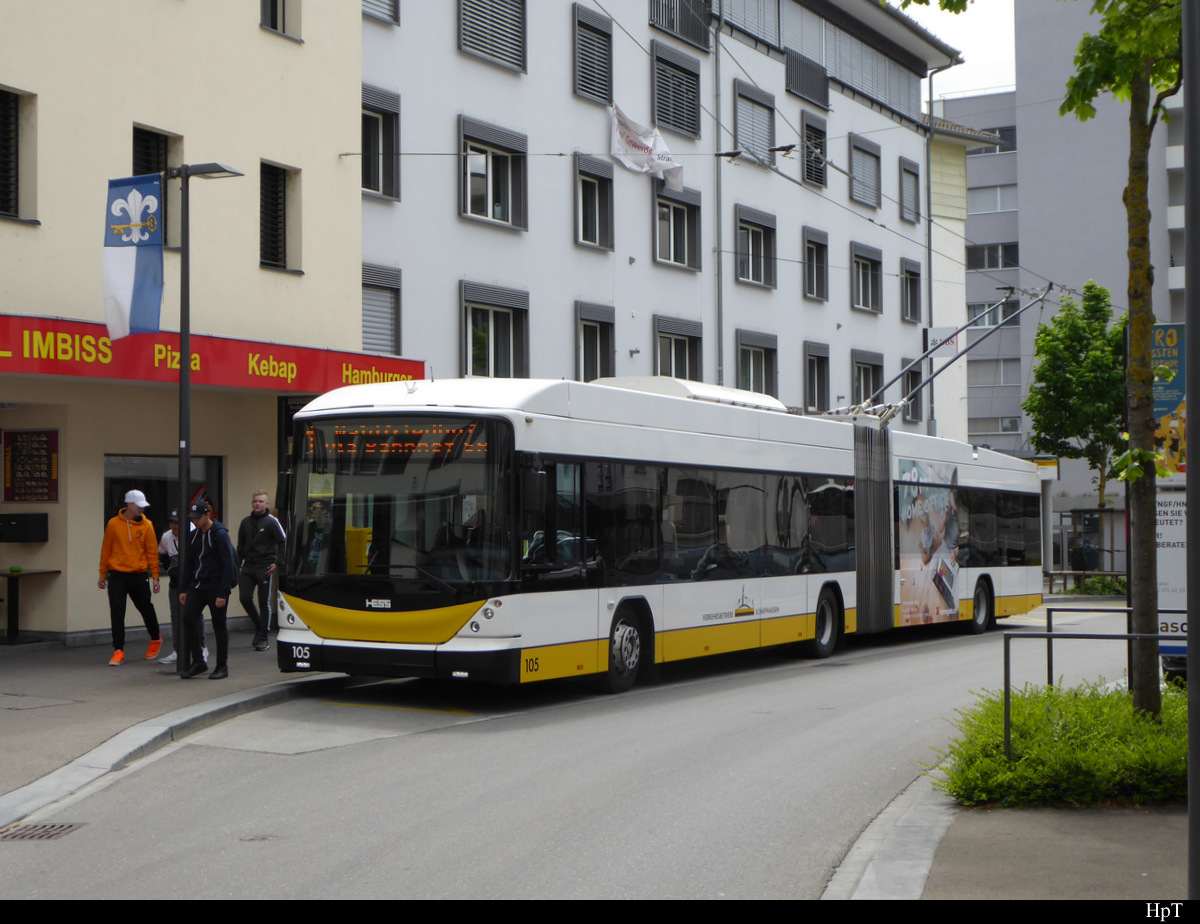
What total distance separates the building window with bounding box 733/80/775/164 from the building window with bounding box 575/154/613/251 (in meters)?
5.08

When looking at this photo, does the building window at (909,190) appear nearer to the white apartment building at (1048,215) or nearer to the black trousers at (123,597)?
the white apartment building at (1048,215)

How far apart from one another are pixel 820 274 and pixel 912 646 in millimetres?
15340

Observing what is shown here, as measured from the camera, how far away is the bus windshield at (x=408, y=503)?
11.6 metres

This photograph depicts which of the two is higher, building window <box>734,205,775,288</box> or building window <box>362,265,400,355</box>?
building window <box>734,205,775,288</box>

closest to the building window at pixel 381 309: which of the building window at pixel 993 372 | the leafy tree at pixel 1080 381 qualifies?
the leafy tree at pixel 1080 381

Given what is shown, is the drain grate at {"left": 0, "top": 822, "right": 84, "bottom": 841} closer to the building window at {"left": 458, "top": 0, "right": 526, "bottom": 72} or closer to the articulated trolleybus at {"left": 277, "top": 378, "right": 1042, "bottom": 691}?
the articulated trolleybus at {"left": 277, "top": 378, "right": 1042, "bottom": 691}

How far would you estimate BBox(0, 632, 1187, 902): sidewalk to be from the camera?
597cm

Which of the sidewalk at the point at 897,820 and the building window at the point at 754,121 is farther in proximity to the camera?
the building window at the point at 754,121

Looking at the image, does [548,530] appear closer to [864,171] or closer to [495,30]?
[495,30]

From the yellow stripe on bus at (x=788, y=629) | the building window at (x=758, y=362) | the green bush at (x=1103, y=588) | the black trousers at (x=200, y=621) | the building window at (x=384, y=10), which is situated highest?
the building window at (x=384, y=10)

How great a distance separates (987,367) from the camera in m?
59.4

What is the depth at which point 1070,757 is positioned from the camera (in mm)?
7508

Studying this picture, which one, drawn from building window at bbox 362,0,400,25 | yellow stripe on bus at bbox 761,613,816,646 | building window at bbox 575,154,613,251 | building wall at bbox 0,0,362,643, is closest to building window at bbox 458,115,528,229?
building window at bbox 575,154,613,251

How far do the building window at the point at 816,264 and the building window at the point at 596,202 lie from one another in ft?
26.1
